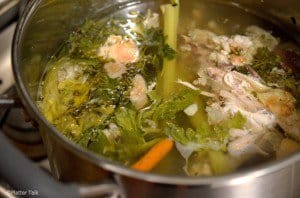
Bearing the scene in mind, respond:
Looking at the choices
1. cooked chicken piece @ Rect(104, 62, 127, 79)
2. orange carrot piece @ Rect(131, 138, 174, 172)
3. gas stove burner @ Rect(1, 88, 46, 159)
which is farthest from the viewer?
gas stove burner @ Rect(1, 88, 46, 159)

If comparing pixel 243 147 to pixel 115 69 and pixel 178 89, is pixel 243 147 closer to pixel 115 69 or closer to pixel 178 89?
pixel 178 89

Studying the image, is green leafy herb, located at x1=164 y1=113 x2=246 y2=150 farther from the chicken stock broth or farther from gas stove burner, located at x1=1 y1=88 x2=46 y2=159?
gas stove burner, located at x1=1 y1=88 x2=46 y2=159

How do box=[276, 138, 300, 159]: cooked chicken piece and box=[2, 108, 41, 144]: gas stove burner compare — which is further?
box=[2, 108, 41, 144]: gas stove burner

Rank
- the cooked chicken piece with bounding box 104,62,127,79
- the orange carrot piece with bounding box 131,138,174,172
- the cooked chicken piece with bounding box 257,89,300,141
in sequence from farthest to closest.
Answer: the cooked chicken piece with bounding box 104,62,127,79 < the cooked chicken piece with bounding box 257,89,300,141 < the orange carrot piece with bounding box 131,138,174,172

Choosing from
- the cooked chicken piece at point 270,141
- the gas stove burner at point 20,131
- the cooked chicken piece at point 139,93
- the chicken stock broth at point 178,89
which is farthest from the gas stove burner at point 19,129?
the cooked chicken piece at point 270,141

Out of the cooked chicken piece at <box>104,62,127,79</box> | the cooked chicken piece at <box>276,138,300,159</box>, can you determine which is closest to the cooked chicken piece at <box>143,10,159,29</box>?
the cooked chicken piece at <box>104,62,127,79</box>

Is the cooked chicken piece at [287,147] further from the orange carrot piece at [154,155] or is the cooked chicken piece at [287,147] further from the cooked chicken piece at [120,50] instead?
the cooked chicken piece at [120,50]

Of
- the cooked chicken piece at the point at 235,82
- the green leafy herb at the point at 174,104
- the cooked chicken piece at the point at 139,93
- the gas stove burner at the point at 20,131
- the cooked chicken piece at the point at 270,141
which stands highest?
the cooked chicken piece at the point at 235,82

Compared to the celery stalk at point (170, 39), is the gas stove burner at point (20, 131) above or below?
below
